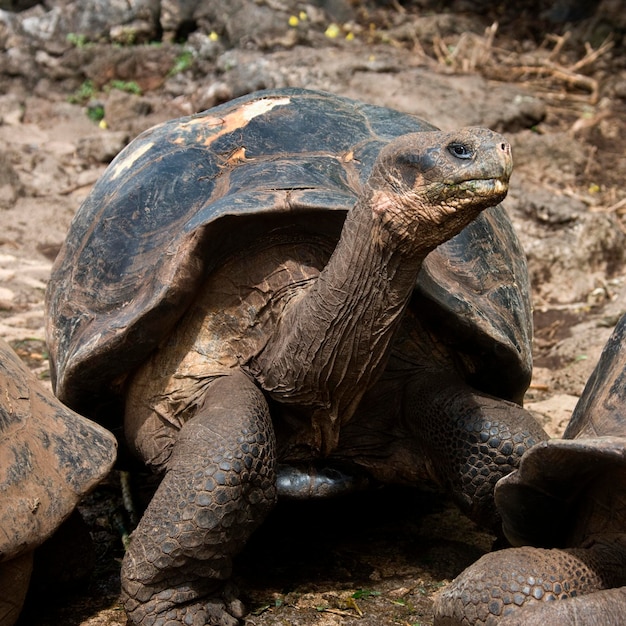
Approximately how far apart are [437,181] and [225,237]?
948 millimetres

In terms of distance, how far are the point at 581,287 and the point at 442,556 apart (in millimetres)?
3467

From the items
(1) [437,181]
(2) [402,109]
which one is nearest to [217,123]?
(1) [437,181]

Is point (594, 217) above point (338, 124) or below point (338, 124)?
below

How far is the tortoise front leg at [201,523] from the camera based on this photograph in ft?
9.30

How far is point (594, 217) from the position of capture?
6793 millimetres

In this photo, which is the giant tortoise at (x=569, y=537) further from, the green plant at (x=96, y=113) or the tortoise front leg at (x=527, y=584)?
the green plant at (x=96, y=113)

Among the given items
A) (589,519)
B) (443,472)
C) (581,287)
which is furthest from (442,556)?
(581,287)

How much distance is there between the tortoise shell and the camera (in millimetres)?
3201

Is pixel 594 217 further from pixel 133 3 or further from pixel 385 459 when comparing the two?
pixel 133 3

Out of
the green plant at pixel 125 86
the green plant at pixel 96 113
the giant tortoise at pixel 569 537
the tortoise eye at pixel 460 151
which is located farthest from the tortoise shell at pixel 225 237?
the green plant at pixel 125 86

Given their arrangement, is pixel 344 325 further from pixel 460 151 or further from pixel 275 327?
pixel 460 151

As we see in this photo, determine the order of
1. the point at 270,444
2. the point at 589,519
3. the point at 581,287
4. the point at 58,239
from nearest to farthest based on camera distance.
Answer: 1. the point at 589,519
2. the point at 270,444
3. the point at 581,287
4. the point at 58,239

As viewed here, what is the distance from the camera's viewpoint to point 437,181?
254 cm

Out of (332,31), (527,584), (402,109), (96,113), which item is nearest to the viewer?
(527,584)
